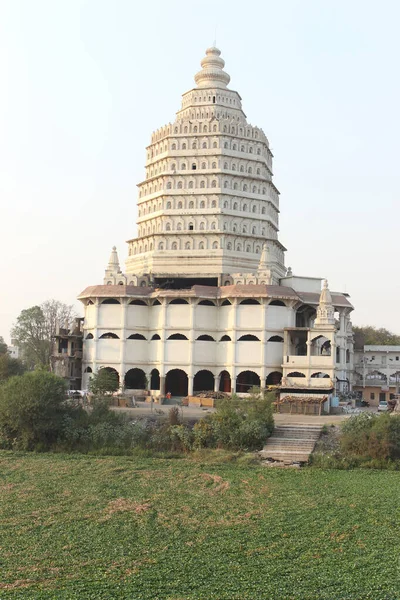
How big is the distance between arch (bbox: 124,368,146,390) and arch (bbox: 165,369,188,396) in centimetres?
194

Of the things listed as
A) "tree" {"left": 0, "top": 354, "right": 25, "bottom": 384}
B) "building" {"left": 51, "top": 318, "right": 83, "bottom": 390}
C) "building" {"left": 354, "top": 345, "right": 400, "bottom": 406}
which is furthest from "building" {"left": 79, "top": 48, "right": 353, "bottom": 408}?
"tree" {"left": 0, "top": 354, "right": 25, "bottom": 384}

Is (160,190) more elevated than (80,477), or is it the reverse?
(160,190)

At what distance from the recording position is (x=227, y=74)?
217 ft

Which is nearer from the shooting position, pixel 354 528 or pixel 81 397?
pixel 354 528

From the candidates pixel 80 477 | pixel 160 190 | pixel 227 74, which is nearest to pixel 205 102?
pixel 227 74

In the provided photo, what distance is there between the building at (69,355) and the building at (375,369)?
24.8 metres

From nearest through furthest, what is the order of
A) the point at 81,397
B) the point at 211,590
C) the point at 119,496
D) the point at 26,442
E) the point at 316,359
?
the point at 211,590
the point at 119,496
the point at 26,442
the point at 81,397
the point at 316,359

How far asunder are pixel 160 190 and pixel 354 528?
44.6m

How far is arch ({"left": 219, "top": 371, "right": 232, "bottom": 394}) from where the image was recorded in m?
57.1

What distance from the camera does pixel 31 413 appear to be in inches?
1470

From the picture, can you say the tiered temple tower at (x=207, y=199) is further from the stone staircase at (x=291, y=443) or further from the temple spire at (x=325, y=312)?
the stone staircase at (x=291, y=443)

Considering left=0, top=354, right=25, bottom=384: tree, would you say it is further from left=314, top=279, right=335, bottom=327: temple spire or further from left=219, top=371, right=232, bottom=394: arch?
left=314, top=279, right=335, bottom=327: temple spire

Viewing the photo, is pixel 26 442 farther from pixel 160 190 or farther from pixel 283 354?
pixel 160 190

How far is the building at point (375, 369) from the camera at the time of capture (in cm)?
6600
